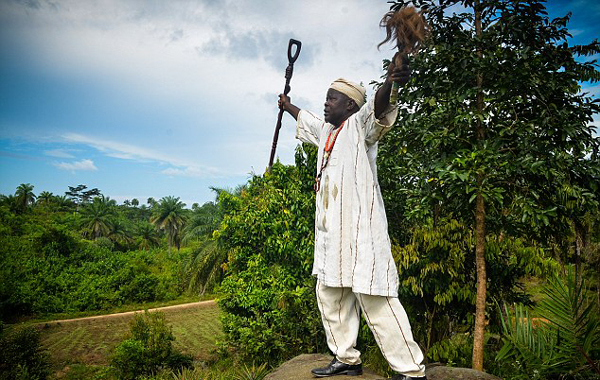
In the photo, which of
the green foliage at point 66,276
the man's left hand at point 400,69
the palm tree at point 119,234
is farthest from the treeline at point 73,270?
the man's left hand at point 400,69

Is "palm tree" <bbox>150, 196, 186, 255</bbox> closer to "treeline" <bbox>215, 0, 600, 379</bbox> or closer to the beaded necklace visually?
"treeline" <bbox>215, 0, 600, 379</bbox>

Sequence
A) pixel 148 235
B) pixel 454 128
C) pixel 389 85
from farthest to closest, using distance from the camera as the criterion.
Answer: pixel 148 235, pixel 454 128, pixel 389 85

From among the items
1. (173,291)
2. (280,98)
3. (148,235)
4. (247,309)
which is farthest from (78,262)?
(280,98)

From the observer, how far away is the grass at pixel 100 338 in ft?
35.7

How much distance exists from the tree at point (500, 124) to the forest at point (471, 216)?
2 centimetres

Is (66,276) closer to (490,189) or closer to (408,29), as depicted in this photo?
(490,189)

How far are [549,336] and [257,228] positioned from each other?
4.28m

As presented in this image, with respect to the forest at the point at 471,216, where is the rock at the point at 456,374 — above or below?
below

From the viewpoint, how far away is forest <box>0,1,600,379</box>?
3.17 meters

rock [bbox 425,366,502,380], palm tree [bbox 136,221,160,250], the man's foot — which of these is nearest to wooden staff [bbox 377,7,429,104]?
the man's foot

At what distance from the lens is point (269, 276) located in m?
6.37

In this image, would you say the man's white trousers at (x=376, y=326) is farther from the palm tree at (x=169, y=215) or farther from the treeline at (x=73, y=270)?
the palm tree at (x=169, y=215)

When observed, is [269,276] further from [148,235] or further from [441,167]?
[148,235]

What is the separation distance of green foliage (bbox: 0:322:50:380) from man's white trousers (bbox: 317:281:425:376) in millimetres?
7845
